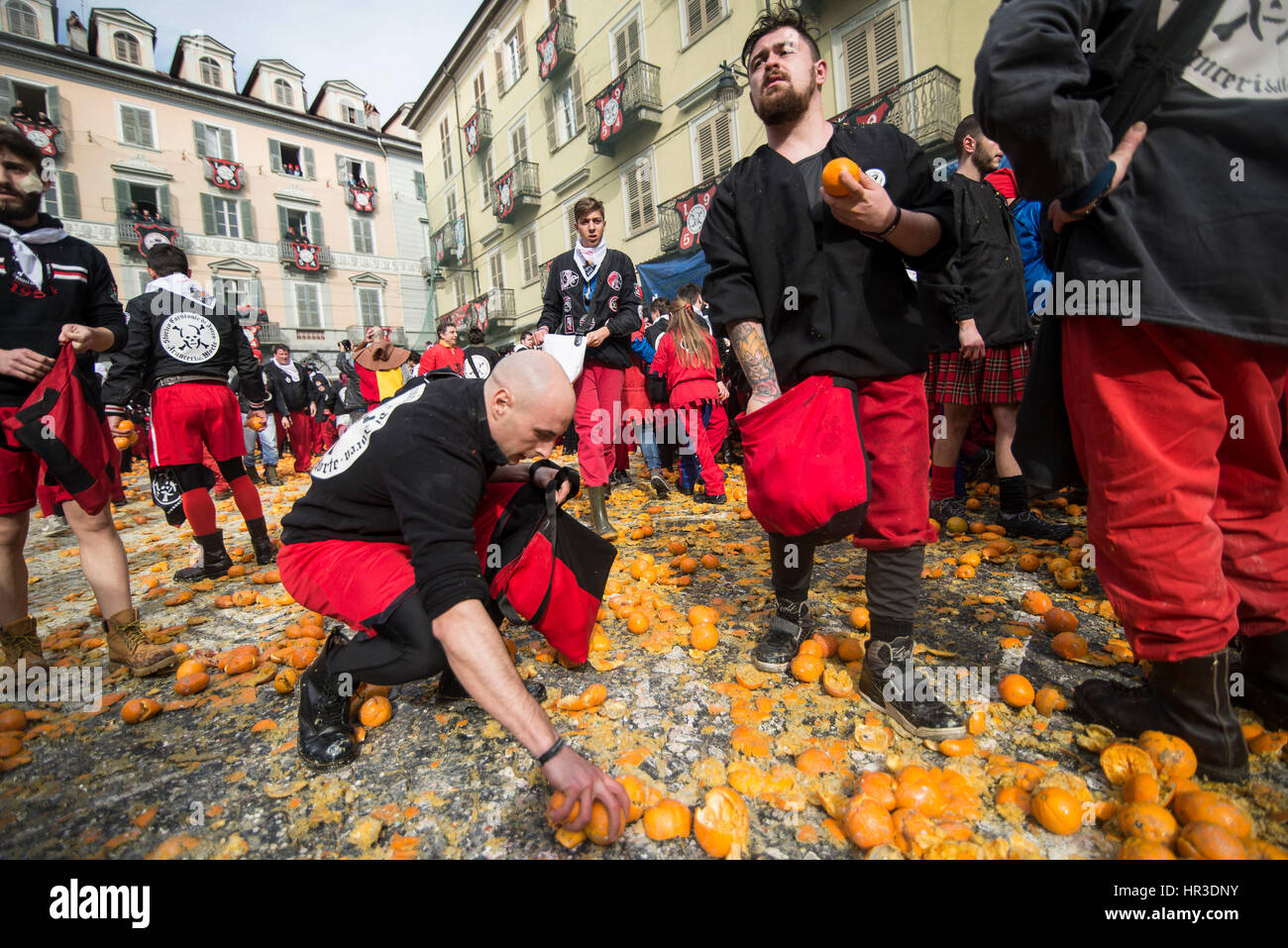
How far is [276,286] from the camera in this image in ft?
102

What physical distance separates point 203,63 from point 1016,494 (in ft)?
142

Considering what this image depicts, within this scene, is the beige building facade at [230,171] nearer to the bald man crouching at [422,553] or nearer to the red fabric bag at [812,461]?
the bald man crouching at [422,553]

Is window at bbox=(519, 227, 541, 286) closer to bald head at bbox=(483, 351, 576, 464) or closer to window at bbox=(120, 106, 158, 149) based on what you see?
window at bbox=(120, 106, 158, 149)

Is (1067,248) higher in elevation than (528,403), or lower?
higher

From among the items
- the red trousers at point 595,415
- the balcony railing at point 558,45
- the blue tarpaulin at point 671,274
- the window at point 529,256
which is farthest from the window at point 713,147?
the red trousers at point 595,415

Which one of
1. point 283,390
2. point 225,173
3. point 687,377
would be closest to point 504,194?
point 225,173

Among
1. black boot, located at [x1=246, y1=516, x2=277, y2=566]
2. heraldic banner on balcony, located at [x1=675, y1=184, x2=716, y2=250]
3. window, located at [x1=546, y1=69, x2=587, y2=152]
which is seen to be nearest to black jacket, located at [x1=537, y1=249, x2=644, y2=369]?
black boot, located at [x1=246, y1=516, x2=277, y2=566]

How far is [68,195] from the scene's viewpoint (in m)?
25.7

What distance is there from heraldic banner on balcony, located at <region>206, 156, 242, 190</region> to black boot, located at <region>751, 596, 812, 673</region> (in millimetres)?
38361

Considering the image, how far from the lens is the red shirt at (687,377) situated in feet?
20.0

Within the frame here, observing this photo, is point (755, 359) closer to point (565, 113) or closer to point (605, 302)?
point (605, 302)

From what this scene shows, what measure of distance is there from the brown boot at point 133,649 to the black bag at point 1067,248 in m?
3.99
